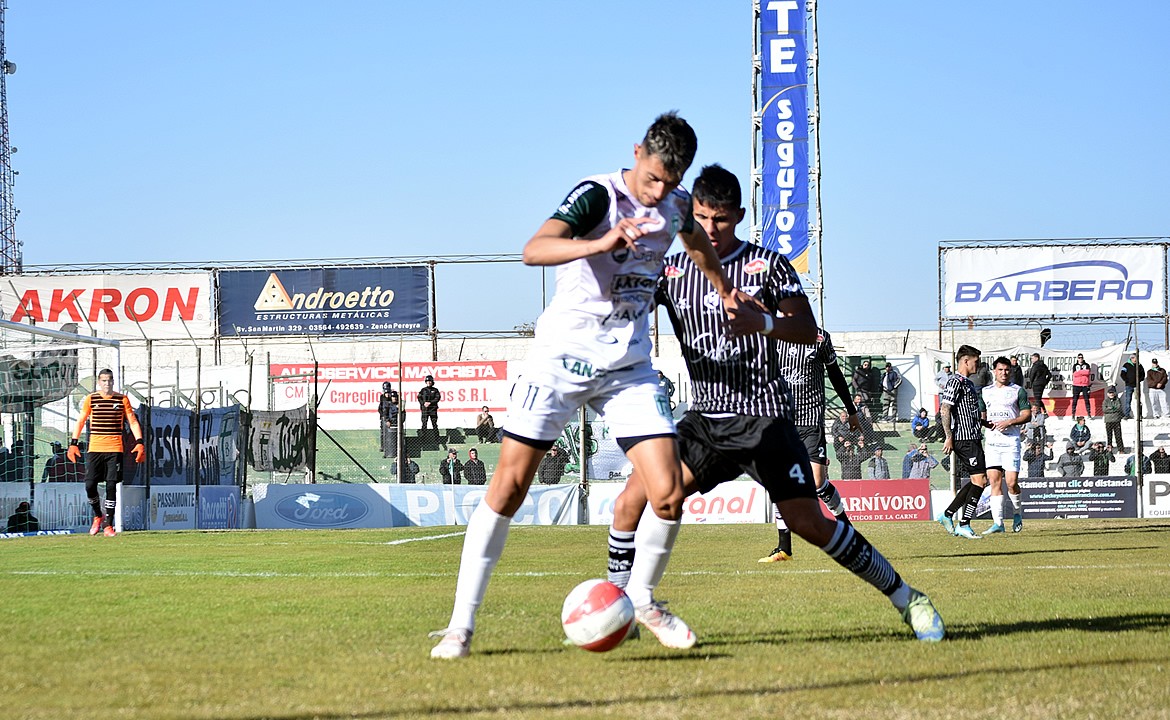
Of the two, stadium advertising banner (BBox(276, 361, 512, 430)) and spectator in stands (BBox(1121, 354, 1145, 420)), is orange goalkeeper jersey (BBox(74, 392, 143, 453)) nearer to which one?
stadium advertising banner (BBox(276, 361, 512, 430))

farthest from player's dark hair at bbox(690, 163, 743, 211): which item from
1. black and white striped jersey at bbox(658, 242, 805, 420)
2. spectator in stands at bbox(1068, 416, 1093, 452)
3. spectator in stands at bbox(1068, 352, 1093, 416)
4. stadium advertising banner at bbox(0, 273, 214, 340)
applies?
stadium advertising banner at bbox(0, 273, 214, 340)

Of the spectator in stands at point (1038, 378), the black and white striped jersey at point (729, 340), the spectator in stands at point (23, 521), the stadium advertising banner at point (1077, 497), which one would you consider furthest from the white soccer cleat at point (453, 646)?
the spectator in stands at point (1038, 378)

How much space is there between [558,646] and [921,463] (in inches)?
756

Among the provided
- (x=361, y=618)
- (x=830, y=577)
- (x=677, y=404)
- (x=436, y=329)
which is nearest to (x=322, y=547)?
(x=830, y=577)

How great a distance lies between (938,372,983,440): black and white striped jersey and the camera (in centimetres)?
1534

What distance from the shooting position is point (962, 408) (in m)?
15.4

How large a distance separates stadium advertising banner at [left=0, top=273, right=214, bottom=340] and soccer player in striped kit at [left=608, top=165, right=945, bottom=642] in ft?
111

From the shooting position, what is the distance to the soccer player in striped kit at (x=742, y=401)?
5922 millimetres

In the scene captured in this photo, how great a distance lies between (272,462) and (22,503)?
5940 mm

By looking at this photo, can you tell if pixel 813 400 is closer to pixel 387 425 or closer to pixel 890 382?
pixel 387 425

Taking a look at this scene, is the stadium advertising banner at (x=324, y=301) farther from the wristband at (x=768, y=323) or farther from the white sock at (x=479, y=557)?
the white sock at (x=479, y=557)

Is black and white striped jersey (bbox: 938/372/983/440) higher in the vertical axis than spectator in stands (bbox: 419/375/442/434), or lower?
higher

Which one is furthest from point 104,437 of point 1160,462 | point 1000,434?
point 1160,462

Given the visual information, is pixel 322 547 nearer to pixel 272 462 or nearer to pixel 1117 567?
pixel 1117 567
